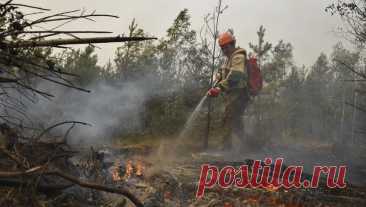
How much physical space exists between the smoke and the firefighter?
15.8 ft

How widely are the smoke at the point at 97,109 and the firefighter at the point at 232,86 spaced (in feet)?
15.8

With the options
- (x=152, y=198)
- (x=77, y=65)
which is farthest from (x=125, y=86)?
(x=152, y=198)

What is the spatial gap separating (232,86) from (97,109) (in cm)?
598

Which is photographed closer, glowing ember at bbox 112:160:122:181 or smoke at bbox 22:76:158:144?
glowing ember at bbox 112:160:122:181

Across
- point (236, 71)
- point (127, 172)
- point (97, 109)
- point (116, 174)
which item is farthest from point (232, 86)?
point (97, 109)

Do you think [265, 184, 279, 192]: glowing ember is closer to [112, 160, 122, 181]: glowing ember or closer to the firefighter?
[112, 160, 122, 181]: glowing ember

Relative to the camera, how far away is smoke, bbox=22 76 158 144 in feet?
40.9

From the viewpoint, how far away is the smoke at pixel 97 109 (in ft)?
40.9

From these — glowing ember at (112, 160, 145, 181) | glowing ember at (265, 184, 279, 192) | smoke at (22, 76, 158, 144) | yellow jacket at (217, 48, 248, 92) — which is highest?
yellow jacket at (217, 48, 248, 92)

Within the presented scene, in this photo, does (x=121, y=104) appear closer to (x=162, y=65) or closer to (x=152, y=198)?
(x=162, y=65)

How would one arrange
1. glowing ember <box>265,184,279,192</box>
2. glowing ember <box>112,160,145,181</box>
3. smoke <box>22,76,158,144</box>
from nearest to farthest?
glowing ember <box>265,184,279,192</box> → glowing ember <box>112,160,145,181</box> → smoke <box>22,76,158,144</box>

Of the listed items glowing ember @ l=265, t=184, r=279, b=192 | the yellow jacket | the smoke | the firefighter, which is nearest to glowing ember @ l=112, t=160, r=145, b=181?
glowing ember @ l=265, t=184, r=279, b=192

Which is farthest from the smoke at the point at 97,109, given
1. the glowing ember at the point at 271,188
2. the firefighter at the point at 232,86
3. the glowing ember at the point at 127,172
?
the glowing ember at the point at 271,188

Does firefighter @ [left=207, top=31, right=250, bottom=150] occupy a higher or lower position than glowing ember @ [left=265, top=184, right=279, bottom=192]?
higher
